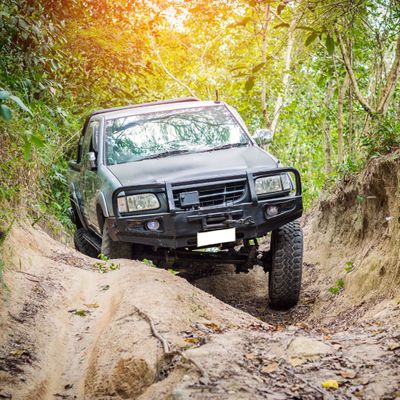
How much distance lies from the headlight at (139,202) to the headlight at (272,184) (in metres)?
0.92

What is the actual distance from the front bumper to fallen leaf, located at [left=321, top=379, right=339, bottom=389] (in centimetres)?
265

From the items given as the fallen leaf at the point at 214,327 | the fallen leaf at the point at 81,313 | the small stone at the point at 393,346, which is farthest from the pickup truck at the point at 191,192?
the small stone at the point at 393,346

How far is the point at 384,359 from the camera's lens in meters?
3.61

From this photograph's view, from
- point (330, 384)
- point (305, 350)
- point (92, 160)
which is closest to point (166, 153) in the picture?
point (92, 160)

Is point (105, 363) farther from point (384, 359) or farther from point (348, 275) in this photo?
point (348, 275)

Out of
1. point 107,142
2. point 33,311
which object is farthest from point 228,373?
point 107,142

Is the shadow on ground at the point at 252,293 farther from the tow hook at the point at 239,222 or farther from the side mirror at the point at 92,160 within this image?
the side mirror at the point at 92,160

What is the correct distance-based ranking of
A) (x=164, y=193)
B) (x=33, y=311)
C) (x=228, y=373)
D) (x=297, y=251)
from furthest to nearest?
(x=297, y=251), (x=164, y=193), (x=33, y=311), (x=228, y=373)

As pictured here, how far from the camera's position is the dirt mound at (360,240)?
6.07 meters

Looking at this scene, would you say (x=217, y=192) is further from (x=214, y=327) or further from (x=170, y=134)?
(x=214, y=327)

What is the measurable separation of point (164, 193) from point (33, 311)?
1.56 metres

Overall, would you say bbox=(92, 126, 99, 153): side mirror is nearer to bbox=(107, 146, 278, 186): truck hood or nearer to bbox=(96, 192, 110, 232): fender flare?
bbox=(107, 146, 278, 186): truck hood

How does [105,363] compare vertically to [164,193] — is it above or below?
below

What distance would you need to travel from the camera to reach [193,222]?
5863 millimetres
